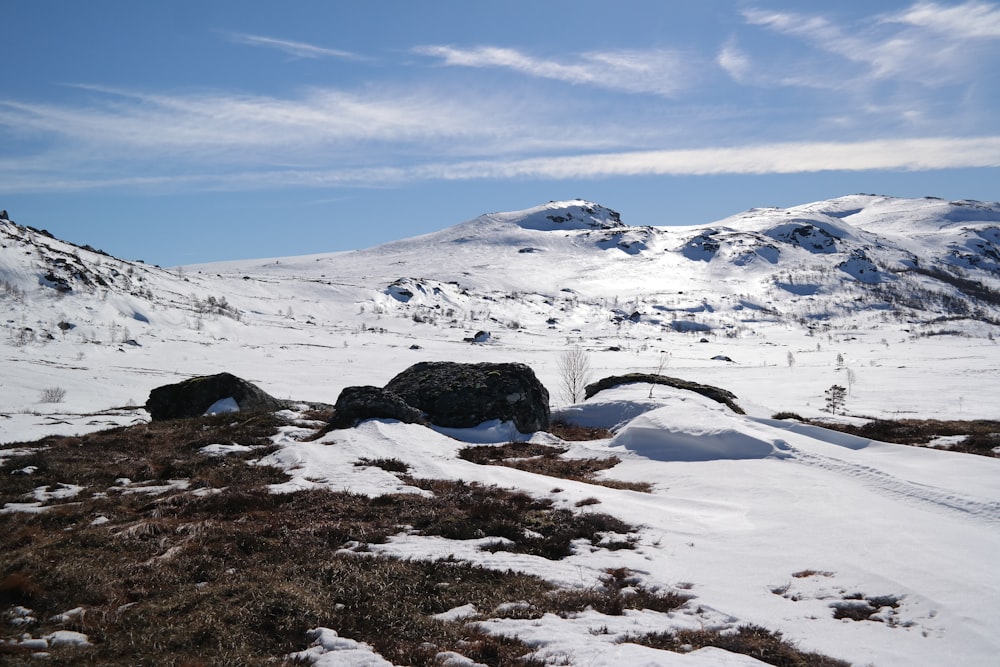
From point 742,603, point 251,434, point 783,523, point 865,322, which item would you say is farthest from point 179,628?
point 865,322

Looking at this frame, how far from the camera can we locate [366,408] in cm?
2114

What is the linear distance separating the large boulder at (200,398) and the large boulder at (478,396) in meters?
7.89

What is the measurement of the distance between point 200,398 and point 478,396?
13.4 m

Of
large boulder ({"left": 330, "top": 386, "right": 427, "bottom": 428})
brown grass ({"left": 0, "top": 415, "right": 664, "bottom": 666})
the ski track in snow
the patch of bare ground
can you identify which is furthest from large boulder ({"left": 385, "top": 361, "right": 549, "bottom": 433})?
the ski track in snow

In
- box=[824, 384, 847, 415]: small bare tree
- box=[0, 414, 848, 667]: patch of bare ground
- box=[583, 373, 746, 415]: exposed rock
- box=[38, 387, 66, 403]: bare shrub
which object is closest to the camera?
box=[0, 414, 848, 667]: patch of bare ground

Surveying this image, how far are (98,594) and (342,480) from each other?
736cm

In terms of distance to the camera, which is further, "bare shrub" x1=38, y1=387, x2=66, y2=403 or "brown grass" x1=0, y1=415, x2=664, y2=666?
"bare shrub" x1=38, y1=387, x2=66, y2=403

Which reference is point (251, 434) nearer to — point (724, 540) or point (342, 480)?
point (342, 480)

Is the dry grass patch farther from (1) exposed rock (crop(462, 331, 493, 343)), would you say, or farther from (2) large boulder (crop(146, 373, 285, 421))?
(1) exposed rock (crop(462, 331, 493, 343))

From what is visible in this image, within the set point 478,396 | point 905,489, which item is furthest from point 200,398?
point 905,489

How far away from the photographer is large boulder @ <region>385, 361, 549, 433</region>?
23.3 meters

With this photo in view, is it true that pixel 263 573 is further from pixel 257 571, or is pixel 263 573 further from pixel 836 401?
pixel 836 401

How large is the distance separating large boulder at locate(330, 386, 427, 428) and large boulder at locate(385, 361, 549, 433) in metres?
1.82

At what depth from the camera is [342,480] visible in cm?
1543
